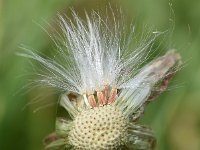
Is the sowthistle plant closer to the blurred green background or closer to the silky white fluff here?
the silky white fluff

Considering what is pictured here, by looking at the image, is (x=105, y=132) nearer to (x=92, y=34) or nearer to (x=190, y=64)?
(x=92, y=34)

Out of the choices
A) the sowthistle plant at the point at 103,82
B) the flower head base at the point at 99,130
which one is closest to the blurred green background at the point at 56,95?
the sowthistle plant at the point at 103,82

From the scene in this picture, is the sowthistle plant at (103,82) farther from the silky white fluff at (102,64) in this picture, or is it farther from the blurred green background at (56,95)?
the blurred green background at (56,95)

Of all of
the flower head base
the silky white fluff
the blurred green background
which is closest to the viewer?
the flower head base

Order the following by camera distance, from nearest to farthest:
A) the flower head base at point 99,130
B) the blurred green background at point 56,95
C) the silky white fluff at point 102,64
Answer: the flower head base at point 99,130
the silky white fluff at point 102,64
the blurred green background at point 56,95

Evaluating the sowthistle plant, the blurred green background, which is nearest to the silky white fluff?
the sowthistle plant

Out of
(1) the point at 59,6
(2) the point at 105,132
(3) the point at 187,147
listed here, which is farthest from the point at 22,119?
(2) the point at 105,132
